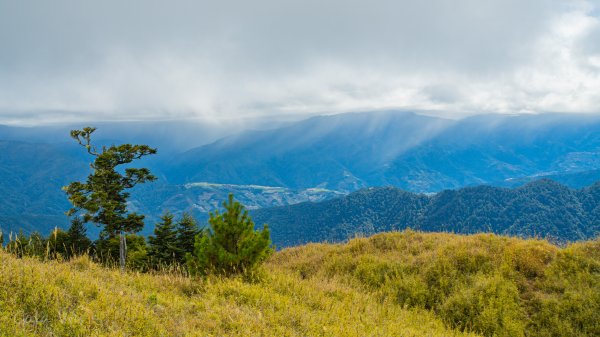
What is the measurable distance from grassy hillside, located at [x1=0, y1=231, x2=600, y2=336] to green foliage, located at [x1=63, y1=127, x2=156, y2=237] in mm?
19852

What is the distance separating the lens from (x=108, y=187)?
3022 centimetres

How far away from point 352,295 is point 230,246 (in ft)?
12.9

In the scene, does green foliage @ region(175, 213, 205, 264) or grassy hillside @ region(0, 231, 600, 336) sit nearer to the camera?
grassy hillside @ region(0, 231, 600, 336)

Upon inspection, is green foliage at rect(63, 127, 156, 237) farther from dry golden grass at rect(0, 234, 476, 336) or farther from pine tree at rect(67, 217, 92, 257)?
dry golden grass at rect(0, 234, 476, 336)

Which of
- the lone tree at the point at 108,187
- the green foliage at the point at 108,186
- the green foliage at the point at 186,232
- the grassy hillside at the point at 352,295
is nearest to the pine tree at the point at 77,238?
the lone tree at the point at 108,187

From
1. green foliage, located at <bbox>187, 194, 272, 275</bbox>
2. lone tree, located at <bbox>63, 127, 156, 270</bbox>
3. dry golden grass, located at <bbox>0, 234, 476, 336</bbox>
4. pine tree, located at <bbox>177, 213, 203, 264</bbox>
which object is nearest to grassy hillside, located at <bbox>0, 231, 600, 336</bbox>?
dry golden grass, located at <bbox>0, 234, 476, 336</bbox>

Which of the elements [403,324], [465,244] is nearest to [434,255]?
[465,244]

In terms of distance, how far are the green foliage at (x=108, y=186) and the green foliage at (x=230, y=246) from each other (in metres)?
21.2

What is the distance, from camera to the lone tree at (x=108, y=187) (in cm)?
2831

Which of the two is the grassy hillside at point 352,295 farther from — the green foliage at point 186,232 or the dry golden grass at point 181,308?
the green foliage at point 186,232

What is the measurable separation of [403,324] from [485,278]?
14.6 ft

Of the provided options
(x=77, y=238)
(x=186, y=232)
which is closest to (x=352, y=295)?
(x=77, y=238)

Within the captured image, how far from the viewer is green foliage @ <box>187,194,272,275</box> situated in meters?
10.7

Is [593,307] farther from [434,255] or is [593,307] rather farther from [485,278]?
[434,255]
